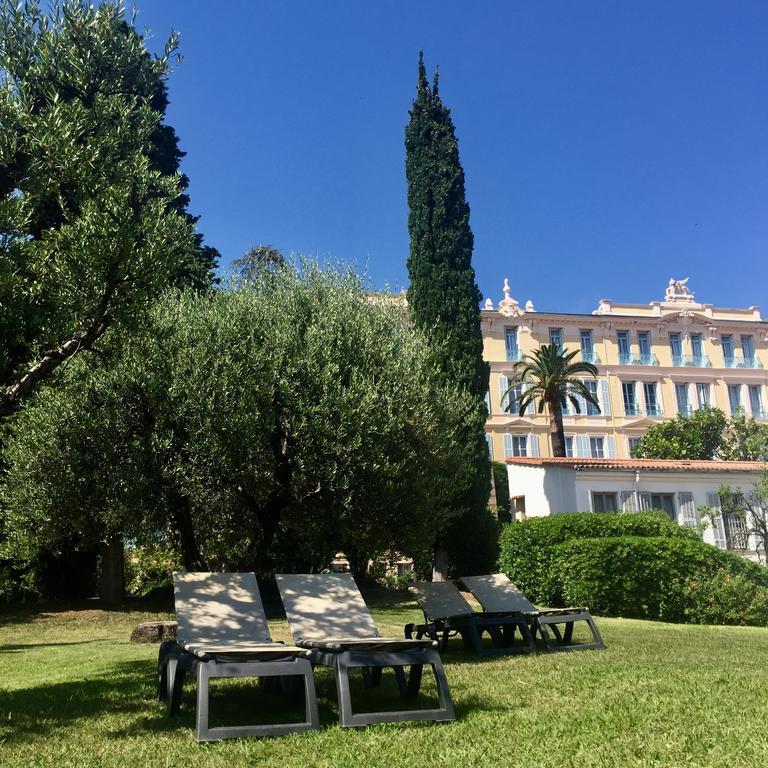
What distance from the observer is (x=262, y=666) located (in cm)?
549

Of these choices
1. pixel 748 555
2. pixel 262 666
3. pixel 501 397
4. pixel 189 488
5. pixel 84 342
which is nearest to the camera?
pixel 262 666

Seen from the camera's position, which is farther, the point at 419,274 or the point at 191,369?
the point at 419,274

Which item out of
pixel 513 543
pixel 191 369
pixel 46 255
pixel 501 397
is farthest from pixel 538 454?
pixel 46 255

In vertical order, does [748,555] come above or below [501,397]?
below

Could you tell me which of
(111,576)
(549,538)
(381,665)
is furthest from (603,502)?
(381,665)

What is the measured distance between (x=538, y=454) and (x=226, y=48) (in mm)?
36185

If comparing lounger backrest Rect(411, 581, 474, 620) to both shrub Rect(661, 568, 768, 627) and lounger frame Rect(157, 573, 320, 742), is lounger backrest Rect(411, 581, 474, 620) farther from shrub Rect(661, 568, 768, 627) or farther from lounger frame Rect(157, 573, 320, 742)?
shrub Rect(661, 568, 768, 627)

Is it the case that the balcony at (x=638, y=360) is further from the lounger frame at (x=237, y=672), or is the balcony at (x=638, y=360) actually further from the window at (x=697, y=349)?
the lounger frame at (x=237, y=672)

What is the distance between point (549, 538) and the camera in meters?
18.2

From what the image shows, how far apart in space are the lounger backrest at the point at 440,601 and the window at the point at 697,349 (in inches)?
1662

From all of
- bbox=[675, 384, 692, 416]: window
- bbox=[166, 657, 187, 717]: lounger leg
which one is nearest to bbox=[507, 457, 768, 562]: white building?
bbox=[166, 657, 187, 717]: lounger leg

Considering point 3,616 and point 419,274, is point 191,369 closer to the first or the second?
point 3,616

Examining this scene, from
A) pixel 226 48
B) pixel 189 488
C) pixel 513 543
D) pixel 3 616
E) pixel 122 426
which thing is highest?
pixel 226 48

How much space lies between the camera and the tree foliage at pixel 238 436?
1104cm
